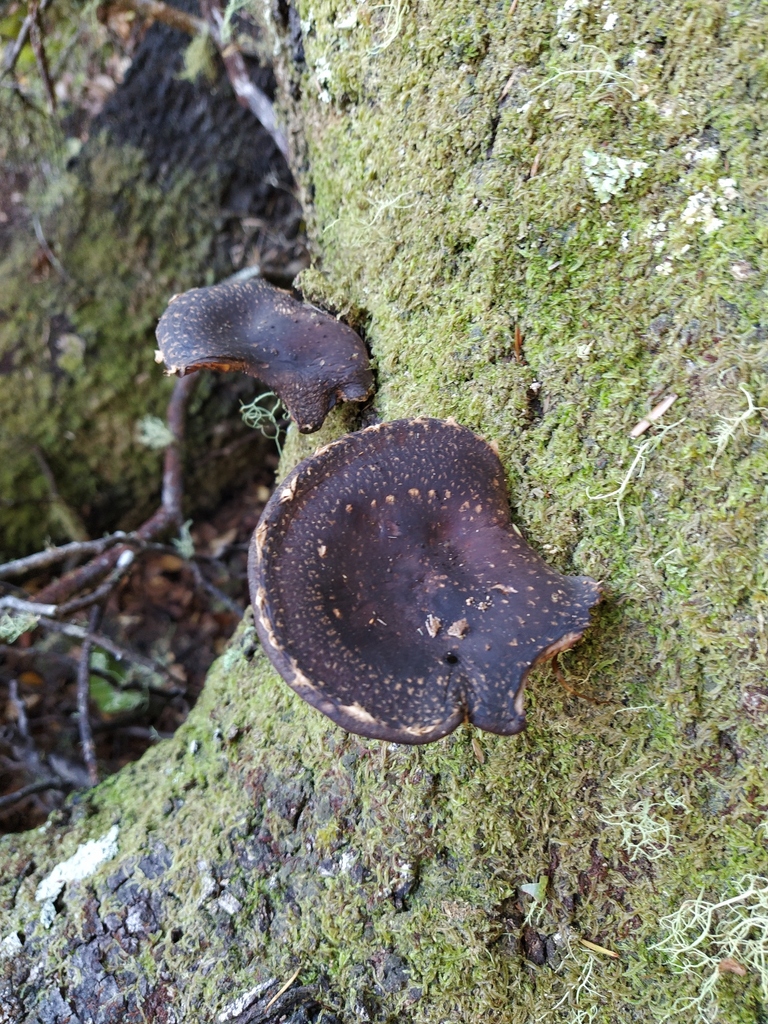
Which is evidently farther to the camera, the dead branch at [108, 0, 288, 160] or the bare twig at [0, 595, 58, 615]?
the dead branch at [108, 0, 288, 160]

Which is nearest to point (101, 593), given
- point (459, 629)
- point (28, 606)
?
point (28, 606)

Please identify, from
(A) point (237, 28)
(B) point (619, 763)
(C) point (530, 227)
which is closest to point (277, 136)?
(A) point (237, 28)

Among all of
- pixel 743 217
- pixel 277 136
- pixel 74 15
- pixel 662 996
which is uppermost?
pixel 74 15

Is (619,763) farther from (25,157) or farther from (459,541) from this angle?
(25,157)

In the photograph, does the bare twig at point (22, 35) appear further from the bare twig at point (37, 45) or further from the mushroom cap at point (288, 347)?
the mushroom cap at point (288, 347)

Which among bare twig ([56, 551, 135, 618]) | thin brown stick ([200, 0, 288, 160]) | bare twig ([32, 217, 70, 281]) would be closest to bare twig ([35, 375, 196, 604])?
bare twig ([56, 551, 135, 618])

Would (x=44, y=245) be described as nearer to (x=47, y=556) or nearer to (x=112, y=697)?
(x=47, y=556)

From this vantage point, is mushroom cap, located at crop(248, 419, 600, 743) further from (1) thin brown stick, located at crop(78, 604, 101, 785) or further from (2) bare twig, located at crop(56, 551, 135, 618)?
(2) bare twig, located at crop(56, 551, 135, 618)
